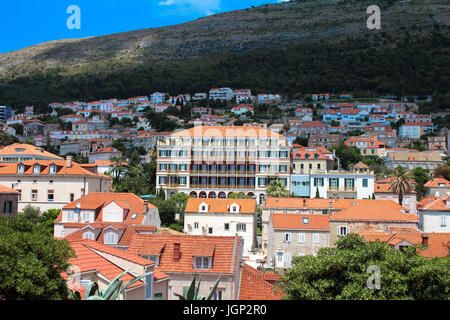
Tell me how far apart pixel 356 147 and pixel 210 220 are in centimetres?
9134

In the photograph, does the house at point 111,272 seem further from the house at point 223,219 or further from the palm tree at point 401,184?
the palm tree at point 401,184

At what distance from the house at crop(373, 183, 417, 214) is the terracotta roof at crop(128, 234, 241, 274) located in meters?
49.3

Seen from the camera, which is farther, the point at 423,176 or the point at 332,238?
the point at 423,176

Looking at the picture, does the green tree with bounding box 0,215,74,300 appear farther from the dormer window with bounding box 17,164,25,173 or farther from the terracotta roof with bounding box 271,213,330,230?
the dormer window with bounding box 17,164,25,173

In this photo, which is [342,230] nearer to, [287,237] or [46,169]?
[287,237]

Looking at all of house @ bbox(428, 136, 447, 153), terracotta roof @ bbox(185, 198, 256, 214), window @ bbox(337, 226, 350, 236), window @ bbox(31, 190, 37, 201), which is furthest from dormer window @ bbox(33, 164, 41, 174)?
house @ bbox(428, 136, 447, 153)

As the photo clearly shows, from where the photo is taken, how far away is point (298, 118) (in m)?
190

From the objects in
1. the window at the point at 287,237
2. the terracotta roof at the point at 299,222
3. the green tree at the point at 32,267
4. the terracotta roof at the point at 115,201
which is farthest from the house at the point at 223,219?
the green tree at the point at 32,267

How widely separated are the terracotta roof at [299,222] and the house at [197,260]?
2076 cm

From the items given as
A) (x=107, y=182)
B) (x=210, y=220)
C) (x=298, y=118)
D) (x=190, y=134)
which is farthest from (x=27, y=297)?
(x=298, y=118)

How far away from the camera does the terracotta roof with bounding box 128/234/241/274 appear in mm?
25828

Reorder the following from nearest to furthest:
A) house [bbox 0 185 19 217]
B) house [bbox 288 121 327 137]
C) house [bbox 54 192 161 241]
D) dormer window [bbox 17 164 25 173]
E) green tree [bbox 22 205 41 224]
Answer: house [bbox 54 192 161 241], house [bbox 0 185 19 217], green tree [bbox 22 205 41 224], dormer window [bbox 17 164 25 173], house [bbox 288 121 327 137]
